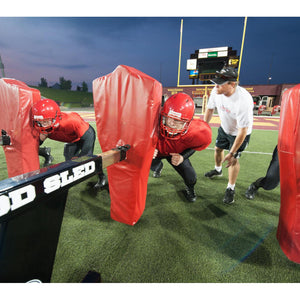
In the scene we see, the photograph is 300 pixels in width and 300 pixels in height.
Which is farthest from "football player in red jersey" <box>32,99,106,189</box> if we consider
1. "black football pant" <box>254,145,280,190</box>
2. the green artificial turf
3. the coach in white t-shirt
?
"black football pant" <box>254,145,280,190</box>

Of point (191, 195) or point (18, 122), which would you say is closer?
point (18, 122)

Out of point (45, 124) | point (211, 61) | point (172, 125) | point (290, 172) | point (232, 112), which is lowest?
point (290, 172)

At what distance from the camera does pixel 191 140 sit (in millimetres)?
1959

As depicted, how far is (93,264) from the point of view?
A: 140 centimetres

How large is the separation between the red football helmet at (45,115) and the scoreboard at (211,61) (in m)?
16.4

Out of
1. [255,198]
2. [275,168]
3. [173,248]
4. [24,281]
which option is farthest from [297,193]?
[24,281]

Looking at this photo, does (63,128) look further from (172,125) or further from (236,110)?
(236,110)

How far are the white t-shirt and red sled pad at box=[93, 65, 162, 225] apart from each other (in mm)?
1310

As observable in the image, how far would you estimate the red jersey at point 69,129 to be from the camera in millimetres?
2377

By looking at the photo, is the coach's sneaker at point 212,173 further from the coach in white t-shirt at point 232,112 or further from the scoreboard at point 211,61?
the scoreboard at point 211,61

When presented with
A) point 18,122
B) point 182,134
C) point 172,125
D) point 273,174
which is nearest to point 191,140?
point 182,134

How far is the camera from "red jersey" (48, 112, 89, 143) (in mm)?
2377

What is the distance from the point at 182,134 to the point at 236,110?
3.85 ft

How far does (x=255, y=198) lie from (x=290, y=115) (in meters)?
1.62
